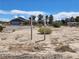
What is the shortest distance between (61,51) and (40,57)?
318 centimetres

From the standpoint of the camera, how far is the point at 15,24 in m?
47.7

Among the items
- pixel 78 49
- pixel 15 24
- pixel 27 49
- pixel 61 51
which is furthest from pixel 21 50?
pixel 15 24

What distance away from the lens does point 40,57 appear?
49.8 feet

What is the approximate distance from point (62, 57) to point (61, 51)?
259cm

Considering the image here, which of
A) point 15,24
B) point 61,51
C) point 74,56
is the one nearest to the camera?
point 74,56

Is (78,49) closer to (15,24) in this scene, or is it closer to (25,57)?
(25,57)

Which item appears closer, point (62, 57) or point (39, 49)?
point (62, 57)

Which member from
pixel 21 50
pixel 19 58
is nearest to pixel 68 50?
pixel 21 50

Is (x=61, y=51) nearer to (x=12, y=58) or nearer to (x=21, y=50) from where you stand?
(x=21, y=50)

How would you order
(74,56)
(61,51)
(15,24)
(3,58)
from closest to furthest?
(3,58) → (74,56) → (61,51) → (15,24)

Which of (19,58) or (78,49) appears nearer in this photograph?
(19,58)

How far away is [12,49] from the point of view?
19109mm

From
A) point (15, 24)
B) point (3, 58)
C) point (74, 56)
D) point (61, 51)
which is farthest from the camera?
point (15, 24)

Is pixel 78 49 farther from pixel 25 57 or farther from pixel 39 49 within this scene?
pixel 25 57
